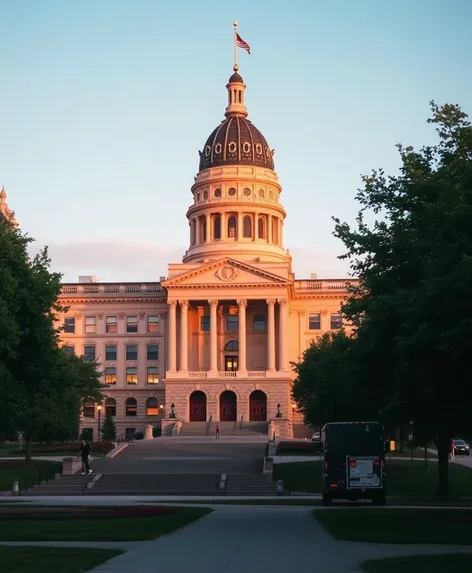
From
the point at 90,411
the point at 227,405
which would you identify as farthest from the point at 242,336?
the point at 90,411

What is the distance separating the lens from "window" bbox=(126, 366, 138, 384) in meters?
126

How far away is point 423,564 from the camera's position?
18.7 meters

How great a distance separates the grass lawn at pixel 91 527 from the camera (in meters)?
23.8

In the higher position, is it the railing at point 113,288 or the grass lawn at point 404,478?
the railing at point 113,288

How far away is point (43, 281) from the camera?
46500 millimetres

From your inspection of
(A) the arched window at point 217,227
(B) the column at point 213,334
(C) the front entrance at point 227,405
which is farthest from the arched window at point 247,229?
(C) the front entrance at point 227,405

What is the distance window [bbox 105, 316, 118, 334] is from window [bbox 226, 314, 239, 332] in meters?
15.0

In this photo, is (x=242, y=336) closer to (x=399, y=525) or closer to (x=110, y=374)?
(x=110, y=374)

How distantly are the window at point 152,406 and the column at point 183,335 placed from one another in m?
10.2

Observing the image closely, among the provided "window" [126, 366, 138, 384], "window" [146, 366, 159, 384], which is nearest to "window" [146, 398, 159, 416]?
"window" [146, 366, 159, 384]

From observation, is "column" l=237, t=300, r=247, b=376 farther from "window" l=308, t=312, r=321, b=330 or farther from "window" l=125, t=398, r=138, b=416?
"window" l=125, t=398, r=138, b=416

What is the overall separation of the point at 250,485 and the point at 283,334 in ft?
201

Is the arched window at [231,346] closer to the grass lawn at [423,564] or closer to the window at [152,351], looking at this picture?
the window at [152,351]

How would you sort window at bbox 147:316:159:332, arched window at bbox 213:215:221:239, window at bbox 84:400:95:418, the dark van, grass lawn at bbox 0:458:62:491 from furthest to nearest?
arched window at bbox 213:215:221:239
window at bbox 147:316:159:332
window at bbox 84:400:95:418
grass lawn at bbox 0:458:62:491
the dark van
